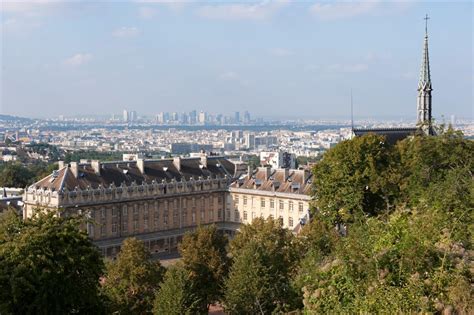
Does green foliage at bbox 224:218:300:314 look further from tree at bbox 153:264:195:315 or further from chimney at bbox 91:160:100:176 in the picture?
chimney at bbox 91:160:100:176

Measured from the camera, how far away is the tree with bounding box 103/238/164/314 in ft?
144

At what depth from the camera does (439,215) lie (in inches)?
1238

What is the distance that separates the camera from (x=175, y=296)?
1561 inches

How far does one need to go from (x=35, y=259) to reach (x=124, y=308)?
37.7ft

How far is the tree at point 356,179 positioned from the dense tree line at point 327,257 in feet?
0.29

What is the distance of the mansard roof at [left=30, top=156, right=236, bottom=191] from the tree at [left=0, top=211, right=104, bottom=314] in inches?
1518

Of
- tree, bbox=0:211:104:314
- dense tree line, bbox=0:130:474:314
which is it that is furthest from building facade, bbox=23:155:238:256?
tree, bbox=0:211:104:314

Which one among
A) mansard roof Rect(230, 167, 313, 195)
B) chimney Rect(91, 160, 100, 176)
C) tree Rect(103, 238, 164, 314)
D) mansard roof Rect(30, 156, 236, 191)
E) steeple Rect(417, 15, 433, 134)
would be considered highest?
steeple Rect(417, 15, 433, 134)

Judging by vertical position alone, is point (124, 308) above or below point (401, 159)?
below

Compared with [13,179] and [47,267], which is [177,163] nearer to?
[13,179]

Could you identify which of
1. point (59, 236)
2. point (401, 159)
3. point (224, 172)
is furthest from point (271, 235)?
point (224, 172)

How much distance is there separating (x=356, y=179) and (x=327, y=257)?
19.2 meters

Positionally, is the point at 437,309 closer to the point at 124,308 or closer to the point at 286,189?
the point at 124,308

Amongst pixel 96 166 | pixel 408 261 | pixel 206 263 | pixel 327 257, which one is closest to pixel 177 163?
pixel 96 166
